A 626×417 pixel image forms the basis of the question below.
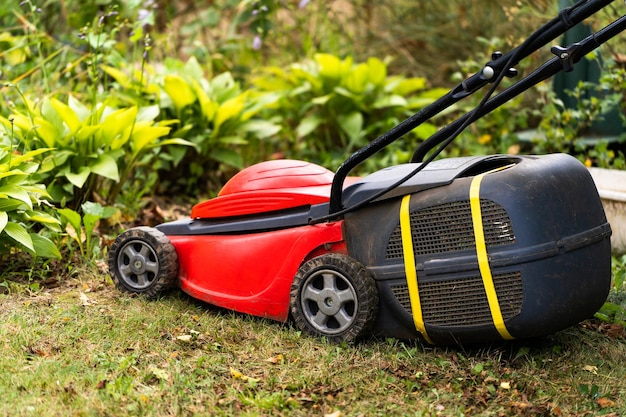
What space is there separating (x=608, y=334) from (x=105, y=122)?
95.3 inches

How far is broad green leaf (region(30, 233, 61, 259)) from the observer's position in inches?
135

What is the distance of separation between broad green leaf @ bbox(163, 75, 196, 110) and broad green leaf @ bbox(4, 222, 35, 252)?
5.25ft

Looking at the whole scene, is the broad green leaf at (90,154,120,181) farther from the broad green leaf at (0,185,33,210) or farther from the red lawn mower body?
the red lawn mower body

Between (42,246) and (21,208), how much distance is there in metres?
0.18

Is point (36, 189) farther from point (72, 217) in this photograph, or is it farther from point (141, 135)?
point (141, 135)

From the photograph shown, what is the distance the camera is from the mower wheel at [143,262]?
10.6ft

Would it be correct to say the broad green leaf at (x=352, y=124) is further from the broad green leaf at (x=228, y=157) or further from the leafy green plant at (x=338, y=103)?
the broad green leaf at (x=228, y=157)

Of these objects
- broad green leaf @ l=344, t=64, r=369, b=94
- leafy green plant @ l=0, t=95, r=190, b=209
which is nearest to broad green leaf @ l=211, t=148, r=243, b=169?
leafy green plant @ l=0, t=95, r=190, b=209

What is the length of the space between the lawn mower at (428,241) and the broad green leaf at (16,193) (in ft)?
1.81

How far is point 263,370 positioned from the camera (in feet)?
8.87

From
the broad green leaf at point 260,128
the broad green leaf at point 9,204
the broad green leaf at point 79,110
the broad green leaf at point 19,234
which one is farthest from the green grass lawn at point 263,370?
the broad green leaf at point 260,128

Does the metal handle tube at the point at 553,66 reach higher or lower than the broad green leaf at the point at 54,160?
higher

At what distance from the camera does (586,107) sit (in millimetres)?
5012

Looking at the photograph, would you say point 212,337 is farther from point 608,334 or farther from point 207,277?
point 608,334
